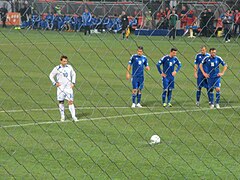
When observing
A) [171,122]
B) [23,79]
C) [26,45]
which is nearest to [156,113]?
[171,122]

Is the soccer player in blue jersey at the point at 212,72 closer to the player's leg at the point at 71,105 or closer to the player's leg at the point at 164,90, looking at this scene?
the player's leg at the point at 164,90

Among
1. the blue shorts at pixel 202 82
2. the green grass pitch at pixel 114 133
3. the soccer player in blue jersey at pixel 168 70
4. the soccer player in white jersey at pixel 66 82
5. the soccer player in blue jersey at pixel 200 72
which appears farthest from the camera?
the blue shorts at pixel 202 82

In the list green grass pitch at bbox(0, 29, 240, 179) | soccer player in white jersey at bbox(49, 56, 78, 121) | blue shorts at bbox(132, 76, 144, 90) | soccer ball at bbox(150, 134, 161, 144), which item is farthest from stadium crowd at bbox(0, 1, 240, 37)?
soccer ball at bbox(150, 134, 161, 144)

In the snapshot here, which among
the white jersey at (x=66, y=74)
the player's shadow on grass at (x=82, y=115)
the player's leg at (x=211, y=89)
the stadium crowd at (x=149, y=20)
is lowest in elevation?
the player's shadow on grass at (x=82, y=115)

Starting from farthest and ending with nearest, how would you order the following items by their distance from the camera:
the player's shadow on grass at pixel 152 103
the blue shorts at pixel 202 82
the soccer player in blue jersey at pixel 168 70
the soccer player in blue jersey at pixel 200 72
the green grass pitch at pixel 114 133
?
the blue shorts at pixel 202 82, the player's shadow on grass at pixel 152 103, the soccer player in blue jersey at pixel 200 72, the soccer player in blue jersey at pixel 168 70, the green grass pitch at pixel 114 133

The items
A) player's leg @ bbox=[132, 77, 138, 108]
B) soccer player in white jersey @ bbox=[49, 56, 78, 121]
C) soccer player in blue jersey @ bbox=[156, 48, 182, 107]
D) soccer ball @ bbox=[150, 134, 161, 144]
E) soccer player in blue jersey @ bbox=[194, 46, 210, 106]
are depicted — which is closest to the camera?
soccer ball @ bbox=[150, 134, 161, 144]

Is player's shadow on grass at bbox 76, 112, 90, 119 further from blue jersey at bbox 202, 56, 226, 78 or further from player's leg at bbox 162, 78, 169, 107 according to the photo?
blue jersey at bbox 202, 56, 226, 78

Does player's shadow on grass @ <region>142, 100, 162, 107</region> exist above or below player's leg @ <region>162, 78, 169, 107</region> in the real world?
below

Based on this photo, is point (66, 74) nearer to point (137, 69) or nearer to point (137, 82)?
point (137, 69)

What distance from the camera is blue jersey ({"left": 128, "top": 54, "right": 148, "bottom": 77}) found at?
2231 cm

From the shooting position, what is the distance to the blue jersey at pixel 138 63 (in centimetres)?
2231

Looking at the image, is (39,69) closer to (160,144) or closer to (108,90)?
(108,90)

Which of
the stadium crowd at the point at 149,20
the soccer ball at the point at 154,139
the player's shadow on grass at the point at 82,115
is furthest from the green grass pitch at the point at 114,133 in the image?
the stadium crowd at the point at 149,20

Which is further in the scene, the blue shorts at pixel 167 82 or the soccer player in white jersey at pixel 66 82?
the blue shorts at pixel 167 82
